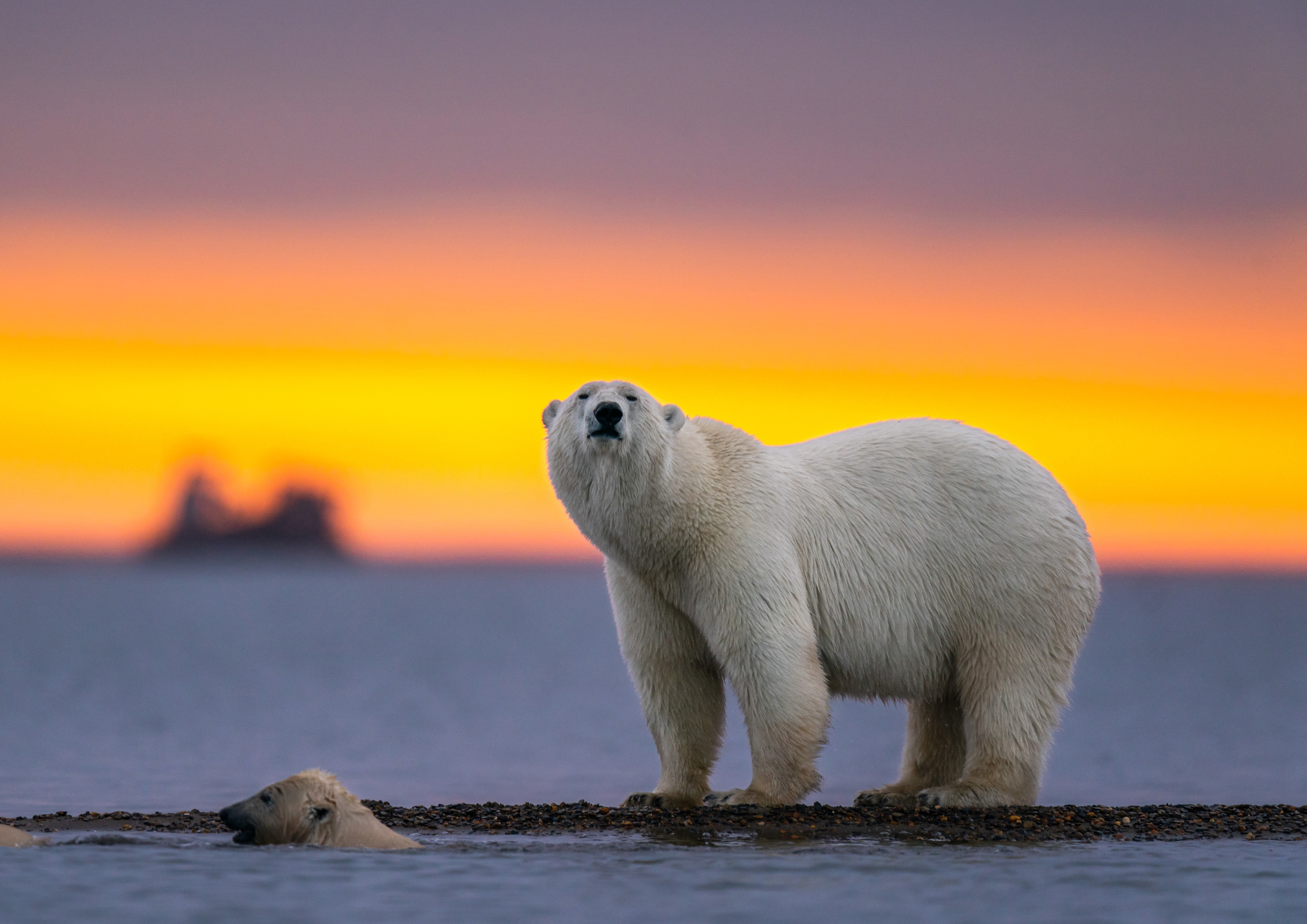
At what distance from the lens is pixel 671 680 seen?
1161 centimetres

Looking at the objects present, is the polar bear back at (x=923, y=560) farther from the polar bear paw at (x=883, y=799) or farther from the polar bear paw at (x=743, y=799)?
the polar bear paw at (x=743, y=799)

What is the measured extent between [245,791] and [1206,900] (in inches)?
463

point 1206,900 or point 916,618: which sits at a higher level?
point 916,618

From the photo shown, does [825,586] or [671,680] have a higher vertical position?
[825,586]

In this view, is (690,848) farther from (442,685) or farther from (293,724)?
(442,685)

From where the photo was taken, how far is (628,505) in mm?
10844

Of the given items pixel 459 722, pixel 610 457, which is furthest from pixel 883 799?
pixel 459 722

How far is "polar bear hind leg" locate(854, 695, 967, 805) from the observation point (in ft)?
40.7

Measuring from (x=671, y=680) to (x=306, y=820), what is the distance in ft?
9.31

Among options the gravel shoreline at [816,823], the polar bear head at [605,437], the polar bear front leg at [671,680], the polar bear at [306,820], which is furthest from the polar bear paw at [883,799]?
the polar bear at [306,820]

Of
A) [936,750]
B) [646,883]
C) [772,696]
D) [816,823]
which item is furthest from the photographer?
[936,750]

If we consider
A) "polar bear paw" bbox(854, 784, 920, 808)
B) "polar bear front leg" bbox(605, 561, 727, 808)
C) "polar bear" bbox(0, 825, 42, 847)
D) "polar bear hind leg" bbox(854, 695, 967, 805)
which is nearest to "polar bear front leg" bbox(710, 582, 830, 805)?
"polar bear front leg" bbox(605, 561, 727, 808)

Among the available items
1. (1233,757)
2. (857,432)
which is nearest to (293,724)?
(1233,757)

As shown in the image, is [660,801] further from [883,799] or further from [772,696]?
[883,799]
